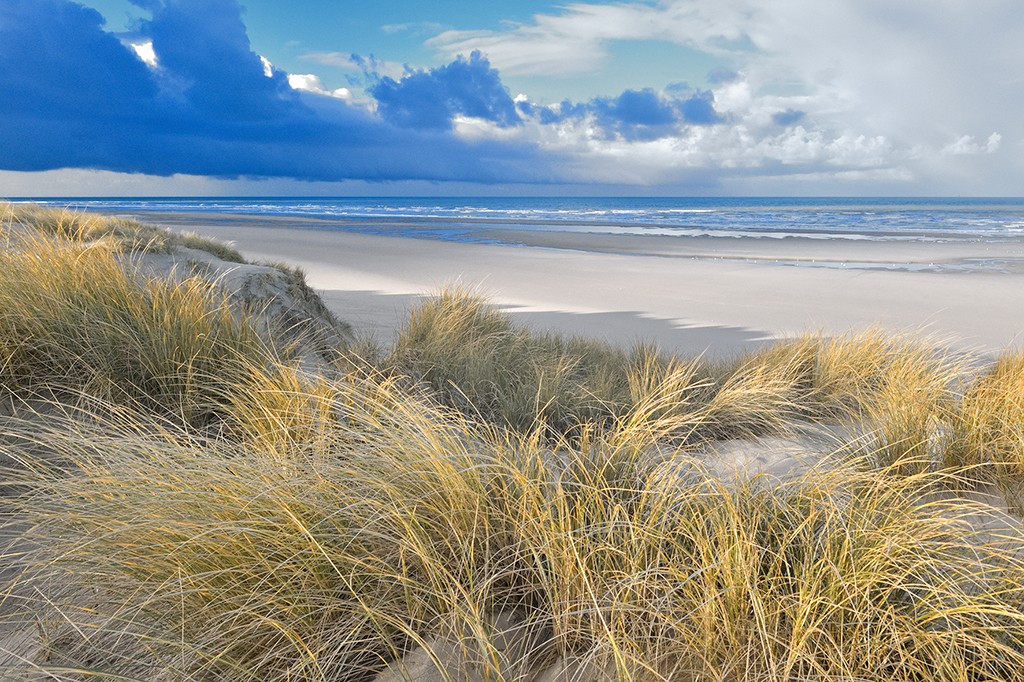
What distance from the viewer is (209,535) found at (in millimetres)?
2039

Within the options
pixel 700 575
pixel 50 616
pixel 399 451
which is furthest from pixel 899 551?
pixel 50 616

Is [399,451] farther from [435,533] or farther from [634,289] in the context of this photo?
[634,289]

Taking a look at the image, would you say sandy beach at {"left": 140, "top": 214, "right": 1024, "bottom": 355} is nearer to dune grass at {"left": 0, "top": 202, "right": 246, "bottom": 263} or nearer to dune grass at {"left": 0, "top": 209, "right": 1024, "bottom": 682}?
dune grass at {"left": 0, "top": 202, "right": 246, "bottom": 263}

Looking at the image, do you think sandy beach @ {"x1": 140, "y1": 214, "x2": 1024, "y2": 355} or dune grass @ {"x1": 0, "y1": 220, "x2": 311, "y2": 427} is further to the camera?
sandy beach @ {"x1": 140, "y1": 214, "x2": 1024, "y2": 355}

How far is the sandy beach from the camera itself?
31.5ft

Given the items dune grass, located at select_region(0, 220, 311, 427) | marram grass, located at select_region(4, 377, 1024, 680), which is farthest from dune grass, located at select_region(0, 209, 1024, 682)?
dune grass, located at select_region(0, 220, 311, 427)

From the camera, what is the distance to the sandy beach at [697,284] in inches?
378

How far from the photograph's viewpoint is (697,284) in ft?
47.4

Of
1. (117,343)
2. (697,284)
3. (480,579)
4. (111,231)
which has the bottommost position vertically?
(697,284)

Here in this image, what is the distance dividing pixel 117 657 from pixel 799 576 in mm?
1930

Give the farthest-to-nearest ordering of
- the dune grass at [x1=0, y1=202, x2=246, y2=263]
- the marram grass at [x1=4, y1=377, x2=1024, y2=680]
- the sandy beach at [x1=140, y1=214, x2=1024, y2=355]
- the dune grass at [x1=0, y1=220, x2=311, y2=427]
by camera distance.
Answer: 1. the sandy beach at [x1=140, y1=214, x2=1024, y2=355]
2. the dune grass at [x1=0, y1=202, x2=246, y2=263]
3. the dune grass at [x1=0, y1=220, x2=311, y2=427]
4. the marram grass at [x1=4, y1=377, x2=1024, y2=680]

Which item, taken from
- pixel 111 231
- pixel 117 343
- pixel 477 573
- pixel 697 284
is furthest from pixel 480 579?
pixel 697 284

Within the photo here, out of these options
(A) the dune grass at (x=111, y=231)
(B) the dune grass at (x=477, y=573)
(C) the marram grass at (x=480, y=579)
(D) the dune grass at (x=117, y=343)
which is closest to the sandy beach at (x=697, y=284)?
(A) the dune grass at (x=111, y=231)

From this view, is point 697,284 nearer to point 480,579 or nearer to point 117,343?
point 117,343
